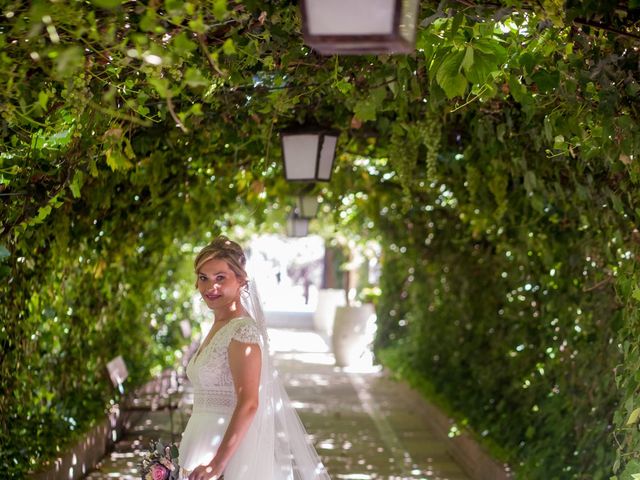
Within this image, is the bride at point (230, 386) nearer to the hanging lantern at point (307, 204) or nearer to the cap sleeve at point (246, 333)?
the cap sleeve at point (246, 333)

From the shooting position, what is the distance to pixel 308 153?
5.58 m

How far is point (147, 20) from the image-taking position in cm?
252

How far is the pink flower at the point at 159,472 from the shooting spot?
3422 mm

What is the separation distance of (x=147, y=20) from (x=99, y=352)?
633 centimetres

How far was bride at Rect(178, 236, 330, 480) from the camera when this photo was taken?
12.0 feet

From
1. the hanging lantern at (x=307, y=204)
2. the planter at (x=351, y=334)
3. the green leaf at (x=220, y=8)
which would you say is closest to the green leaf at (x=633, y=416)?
the green leaf at (x=220, y=8)

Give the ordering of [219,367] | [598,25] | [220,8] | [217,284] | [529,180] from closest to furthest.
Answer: [220,8]
[598,25]
[219,367]
[217,284]
[529,180]

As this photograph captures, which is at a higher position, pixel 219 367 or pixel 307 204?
pixel 307 204

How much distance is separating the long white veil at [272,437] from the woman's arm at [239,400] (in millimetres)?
344

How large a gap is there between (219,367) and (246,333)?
20 centimetres

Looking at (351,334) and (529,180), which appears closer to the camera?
(529,180)

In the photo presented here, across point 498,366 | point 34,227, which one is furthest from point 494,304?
point 34,227

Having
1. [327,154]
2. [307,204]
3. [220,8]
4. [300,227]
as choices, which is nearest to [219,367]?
[220,8]

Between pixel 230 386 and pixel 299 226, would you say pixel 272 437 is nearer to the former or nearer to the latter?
pixel 230 386
